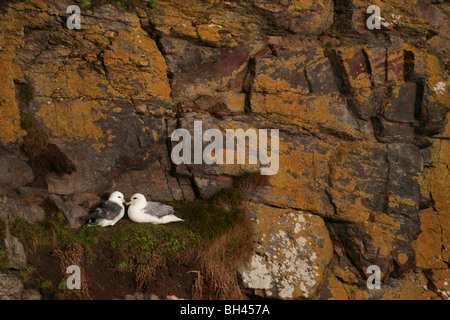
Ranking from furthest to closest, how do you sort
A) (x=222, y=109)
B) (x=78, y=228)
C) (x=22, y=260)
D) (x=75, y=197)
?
(x=222, y=109) < (x=75, y=197) < (x=78, y=228) < (x=22, y=260)

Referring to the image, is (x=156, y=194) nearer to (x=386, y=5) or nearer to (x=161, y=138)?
(x=161, y=138)

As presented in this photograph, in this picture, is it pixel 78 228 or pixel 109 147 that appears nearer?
pixel 78 228

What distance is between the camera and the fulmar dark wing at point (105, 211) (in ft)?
38.2

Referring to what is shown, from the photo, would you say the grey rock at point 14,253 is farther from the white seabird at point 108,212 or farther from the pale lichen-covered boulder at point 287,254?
the pale lichen-covered boulder at point 287,254

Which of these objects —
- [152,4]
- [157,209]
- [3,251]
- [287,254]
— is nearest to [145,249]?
[157,209]

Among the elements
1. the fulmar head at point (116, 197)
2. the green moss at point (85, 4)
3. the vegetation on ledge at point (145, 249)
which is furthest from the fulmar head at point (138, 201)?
the green moss at point (85, 4)

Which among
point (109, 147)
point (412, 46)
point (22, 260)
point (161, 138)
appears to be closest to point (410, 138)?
point (412, 46)

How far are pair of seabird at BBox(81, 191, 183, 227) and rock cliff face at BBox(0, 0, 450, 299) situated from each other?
59cm

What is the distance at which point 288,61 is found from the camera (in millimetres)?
14117

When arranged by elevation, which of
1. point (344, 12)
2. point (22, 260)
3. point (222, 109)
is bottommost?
point (22, 260)

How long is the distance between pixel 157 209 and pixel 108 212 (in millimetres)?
1108

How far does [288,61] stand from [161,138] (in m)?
3.86

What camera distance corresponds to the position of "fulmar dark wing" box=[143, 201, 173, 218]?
12148 millimetres

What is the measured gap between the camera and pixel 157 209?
12250 mm
